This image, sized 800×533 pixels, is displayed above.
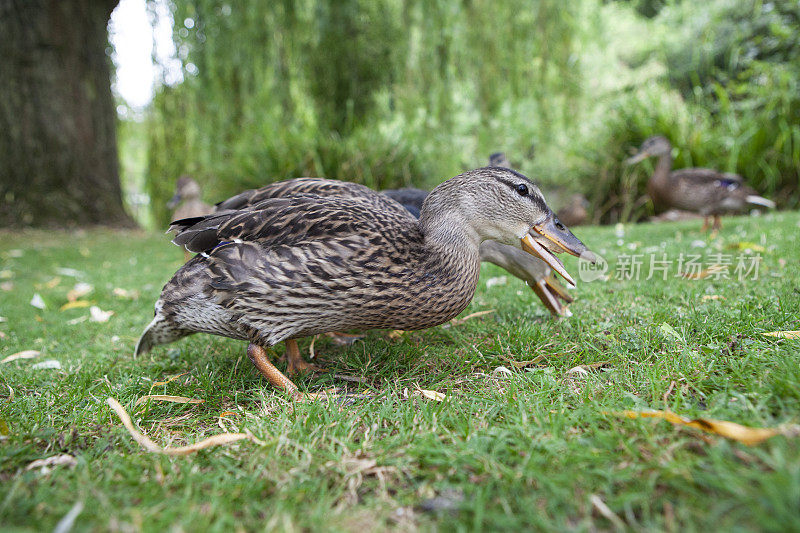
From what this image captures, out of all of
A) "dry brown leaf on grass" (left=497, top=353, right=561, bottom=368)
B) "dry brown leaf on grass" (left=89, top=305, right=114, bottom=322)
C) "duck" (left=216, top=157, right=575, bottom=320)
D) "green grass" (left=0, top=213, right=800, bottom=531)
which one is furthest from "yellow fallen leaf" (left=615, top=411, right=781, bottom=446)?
"dry brown leaf on grass" (left=89, top=305, right=114, bottom=322)

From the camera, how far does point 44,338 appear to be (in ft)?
11.5

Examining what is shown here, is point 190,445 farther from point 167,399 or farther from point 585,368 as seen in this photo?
point 585,368

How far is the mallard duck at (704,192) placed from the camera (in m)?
6.39

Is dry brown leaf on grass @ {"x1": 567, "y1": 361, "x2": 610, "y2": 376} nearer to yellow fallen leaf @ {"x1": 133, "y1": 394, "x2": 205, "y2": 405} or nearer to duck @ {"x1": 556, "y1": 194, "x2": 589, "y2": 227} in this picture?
yellow fallen leaf @ {"x1": 133, "y1": 394, "x2": 205, "y2": 405}

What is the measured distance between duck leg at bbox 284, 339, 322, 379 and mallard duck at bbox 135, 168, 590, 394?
0.30 metres

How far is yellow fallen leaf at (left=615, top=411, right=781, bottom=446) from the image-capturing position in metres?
1.34

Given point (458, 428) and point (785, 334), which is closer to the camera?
point (458, 428)

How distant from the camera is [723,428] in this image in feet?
4.63

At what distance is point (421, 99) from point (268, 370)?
6374mm

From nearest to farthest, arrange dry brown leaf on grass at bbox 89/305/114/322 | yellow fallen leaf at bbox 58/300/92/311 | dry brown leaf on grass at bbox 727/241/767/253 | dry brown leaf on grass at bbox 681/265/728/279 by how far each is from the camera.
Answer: dry brown leaf on grass at bbox 681/265/728/279 → dry brown leaf on grass at bbox 89/305/114/322 → dry brown leaf on grass at bbox 727/241/767/253 → yellow fallen leaf at bbox 58/300/92/311

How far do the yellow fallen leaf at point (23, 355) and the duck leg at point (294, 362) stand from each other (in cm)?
163

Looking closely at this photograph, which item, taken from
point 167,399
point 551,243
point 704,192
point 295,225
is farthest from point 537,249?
point 704,192

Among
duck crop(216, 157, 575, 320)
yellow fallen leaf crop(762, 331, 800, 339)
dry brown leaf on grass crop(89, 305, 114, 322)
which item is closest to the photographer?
yellow fallen leaf crop(762, 331, 800, 339)

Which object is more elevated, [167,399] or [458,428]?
[458,428]
